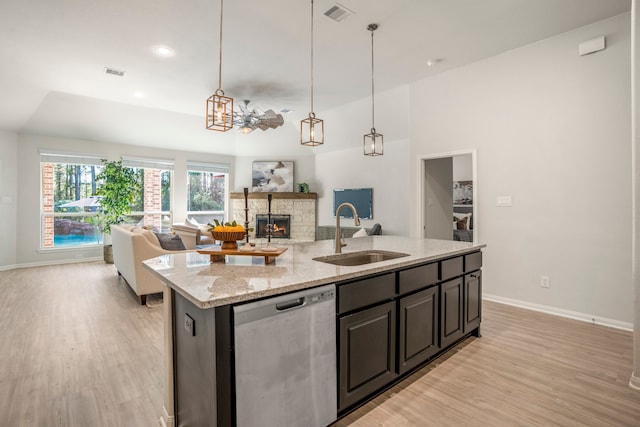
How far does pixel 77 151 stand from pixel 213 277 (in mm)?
6767

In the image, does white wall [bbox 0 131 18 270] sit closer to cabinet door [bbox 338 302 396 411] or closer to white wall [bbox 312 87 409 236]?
white wall [bbox 312 87 409 236]

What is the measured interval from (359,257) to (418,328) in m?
0.67

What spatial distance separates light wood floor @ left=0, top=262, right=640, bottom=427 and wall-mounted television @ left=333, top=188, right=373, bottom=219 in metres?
3.28

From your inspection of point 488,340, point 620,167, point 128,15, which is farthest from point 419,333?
point 128,15

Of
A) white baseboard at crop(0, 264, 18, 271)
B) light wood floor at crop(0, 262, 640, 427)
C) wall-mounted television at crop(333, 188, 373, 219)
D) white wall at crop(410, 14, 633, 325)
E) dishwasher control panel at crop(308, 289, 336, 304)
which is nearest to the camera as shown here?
dishwasher control panel at crop(308, 289, 336, 304)

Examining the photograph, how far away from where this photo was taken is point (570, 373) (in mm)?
2318

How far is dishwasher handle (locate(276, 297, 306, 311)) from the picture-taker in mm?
1455

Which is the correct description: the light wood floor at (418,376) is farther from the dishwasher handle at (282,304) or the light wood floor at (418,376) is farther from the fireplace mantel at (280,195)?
the fireplace mantel at (280,195)

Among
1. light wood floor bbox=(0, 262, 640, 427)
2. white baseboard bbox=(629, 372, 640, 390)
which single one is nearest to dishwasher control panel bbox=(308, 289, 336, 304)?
light wood floor bbox=(0, 262, 640, 427)

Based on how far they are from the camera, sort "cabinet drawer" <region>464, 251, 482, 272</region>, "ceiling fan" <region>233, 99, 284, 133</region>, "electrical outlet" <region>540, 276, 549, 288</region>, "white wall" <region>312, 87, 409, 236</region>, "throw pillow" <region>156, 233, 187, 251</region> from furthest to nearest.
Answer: "white wall" <region>312, 87, 409, 236</region>, "ceiling fan" <region>233, 99, 284, 133</region>, "throw pillow" <region>156, 233, 187, 251</region>, "electrical outlet" <region>540, 276, 549, 288</region>, "cabinet drawer" <region>464, 251, 482, 272</region>

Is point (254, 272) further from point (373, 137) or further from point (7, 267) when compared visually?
point (7, 267)

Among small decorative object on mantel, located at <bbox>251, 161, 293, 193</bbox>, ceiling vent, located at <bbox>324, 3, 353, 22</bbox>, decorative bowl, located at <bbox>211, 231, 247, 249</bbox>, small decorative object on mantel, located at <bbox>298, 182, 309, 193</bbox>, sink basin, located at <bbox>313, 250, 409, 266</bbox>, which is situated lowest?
sink basin, located at <bbox>313, 250, 409, 266</bbox>

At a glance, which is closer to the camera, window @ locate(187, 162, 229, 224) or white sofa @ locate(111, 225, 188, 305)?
white sofa @ locate(111, 225, 188, 305)

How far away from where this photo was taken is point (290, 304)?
1.50 meters
